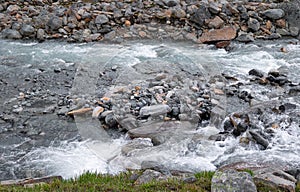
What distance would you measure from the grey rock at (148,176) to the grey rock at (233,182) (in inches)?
36.2

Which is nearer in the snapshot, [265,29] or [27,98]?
[27,98]

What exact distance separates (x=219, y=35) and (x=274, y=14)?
8.84 ft

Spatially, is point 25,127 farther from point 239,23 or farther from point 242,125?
point 239,23

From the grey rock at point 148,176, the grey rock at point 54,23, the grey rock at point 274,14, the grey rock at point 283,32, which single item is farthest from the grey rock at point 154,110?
the grey rock at point 274,14

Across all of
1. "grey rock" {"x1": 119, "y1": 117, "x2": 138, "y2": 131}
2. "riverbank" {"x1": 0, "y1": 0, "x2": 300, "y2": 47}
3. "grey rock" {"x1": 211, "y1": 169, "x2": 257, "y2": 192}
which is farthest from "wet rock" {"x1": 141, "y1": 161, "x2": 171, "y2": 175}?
"riverbank" {"x1": 0, "y1": 0, "x2": 300, "y2": 47}

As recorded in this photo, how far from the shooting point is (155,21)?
15.7 meters

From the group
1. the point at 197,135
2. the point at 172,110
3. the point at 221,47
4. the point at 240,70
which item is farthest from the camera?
the point at 221,47

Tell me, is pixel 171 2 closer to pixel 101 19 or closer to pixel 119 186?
pixel 101 19

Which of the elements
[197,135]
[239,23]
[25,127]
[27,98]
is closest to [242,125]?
[197,135]

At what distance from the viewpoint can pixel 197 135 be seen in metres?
8.20

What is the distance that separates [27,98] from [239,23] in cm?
886

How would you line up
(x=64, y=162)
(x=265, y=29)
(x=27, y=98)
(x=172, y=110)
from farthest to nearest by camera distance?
1. (x=265, y=29)
2. (x=27, y=98)
3. (x=172, y=110)
4. (x=64, y=162)

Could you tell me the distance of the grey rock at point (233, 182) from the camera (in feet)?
16.1

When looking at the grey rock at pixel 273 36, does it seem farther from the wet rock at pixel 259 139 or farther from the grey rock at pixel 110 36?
the wet rock at pixel 259 139
